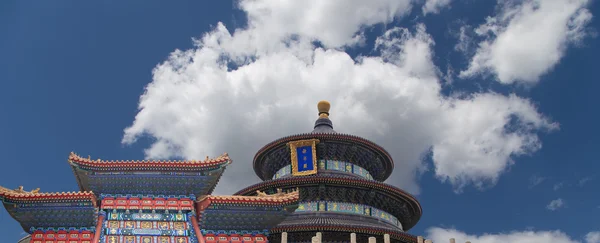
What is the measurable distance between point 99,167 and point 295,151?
14268 millimetres

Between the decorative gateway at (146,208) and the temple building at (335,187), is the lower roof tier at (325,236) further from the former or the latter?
the decorative gateway at (146,208)

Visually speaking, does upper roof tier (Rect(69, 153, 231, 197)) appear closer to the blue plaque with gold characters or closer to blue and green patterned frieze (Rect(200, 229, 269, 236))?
blue and green patterned frieze (Rect(200, 229, 269, 236))

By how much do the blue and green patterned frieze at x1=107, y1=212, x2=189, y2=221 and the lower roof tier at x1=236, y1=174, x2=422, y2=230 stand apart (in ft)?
28.9

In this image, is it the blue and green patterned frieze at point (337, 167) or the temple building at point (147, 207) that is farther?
the blue and green patterned frieze at point (337, 167)

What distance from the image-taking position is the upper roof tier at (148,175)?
77.6 feet

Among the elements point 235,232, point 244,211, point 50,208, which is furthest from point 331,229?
point 50,208

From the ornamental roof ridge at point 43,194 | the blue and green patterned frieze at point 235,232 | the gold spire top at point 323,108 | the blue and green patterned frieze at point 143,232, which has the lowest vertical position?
the blue and green patterned frieze at point 143,232

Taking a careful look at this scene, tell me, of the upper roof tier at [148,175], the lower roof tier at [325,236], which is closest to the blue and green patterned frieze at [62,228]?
the upper roof tier at [148,175]

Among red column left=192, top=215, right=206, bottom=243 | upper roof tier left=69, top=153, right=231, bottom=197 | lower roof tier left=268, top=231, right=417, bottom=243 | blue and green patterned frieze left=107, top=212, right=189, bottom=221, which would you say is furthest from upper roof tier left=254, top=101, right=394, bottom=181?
blue and green patterned frieze left=107, top=212, right=189, bottom=221

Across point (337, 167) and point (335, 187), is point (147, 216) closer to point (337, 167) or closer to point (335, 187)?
point (335, 187)

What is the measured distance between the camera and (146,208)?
24.0 m

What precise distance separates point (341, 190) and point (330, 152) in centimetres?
403

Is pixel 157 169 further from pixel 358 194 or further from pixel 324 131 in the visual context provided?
pixel 324 131

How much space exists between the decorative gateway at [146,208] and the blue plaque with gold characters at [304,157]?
389 inches
